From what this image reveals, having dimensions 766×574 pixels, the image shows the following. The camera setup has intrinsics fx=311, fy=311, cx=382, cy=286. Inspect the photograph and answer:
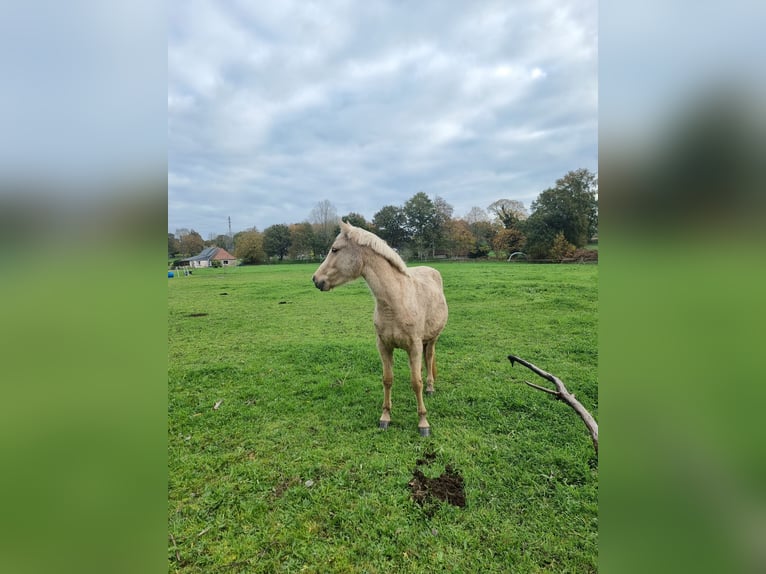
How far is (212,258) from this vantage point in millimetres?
32375

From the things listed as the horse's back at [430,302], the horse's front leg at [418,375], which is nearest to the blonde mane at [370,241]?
the horse's back at [430,302]

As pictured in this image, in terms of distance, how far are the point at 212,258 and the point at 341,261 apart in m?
33.6

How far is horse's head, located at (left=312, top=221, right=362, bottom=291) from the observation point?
11.8 feet

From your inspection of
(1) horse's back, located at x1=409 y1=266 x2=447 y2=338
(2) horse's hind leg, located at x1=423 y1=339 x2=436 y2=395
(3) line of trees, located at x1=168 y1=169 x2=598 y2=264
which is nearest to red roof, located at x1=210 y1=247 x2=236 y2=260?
(3) line of trees, located at x1=168 y1=169 x2=598 y2=264

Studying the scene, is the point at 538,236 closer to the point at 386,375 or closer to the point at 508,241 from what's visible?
the point at 508,241

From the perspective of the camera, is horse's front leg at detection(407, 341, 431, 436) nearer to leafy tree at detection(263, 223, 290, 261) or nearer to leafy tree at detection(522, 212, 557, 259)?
leafy tree at detection(522, 212, 557, 259)

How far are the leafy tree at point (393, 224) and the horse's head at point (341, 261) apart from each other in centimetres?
1649

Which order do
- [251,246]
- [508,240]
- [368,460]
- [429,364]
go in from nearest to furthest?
[368,460], [429,364], [508,240], [251,246]

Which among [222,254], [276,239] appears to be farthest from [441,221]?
[222,254]

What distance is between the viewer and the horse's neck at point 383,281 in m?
3.67

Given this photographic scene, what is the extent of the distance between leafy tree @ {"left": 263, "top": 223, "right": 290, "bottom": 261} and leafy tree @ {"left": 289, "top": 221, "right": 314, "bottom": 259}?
597 millimetres

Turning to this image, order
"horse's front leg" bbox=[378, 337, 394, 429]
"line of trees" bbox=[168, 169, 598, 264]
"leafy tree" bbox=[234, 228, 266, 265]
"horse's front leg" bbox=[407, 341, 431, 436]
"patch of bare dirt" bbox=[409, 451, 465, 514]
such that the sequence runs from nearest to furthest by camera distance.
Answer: "patch of bare dirt" bbox=[409, 451, 465, 514] < "horse's front leg" bbox=[407, 341, 431, 436] < "horse's front leg" bbox=[378, 337, 394, 429] < "line of trees" bbox=[168, 169, 598, 264] < "leafy tree" bbox=[234, 228, 266, 265]

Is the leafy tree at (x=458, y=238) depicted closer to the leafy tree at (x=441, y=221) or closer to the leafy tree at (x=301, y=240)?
the leafy tree at (x=441, y=221)
